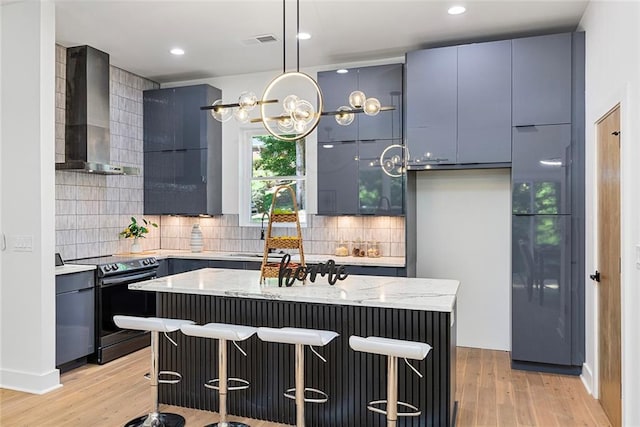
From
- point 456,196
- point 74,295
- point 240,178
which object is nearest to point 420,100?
point 456,196

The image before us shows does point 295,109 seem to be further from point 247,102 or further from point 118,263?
point 118,263

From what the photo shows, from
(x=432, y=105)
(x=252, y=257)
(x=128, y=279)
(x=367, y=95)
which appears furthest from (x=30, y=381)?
(x=432, y=105)

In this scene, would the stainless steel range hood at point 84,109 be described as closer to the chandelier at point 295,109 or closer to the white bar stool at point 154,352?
the chandelier at point 295,109

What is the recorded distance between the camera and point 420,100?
457cm

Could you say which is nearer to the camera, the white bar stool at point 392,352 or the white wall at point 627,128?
the white bar stool at point 392,352

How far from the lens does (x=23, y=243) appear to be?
3830 millimetres

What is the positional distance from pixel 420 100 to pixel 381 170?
0.80 m

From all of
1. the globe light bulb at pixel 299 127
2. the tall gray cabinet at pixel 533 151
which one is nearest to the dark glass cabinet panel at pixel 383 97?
the tall gray cabinet at pixel 533 151

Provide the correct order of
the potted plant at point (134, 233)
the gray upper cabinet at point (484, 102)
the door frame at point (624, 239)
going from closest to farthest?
the door frame at point (624, 239) → the gray upper cabinet at point (484, 102) → the potted plant at point (134, 233)

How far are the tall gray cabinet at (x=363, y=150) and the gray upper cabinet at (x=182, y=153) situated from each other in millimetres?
1425

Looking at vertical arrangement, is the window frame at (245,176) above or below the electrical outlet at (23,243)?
above

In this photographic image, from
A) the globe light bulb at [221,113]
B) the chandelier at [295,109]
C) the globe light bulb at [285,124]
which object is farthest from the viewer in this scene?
the globe light bulb at [221,113]

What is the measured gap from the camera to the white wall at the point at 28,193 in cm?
377

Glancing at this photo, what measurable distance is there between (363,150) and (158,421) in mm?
3139
